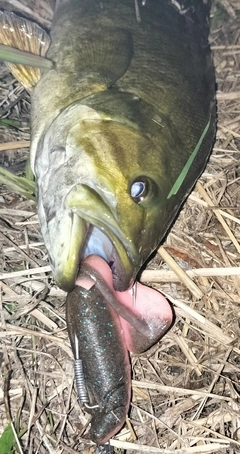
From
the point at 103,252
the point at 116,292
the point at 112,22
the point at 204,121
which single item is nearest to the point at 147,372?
the point at 116,292

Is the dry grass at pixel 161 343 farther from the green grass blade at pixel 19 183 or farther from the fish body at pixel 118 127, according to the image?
the fish body at pixel 118 127

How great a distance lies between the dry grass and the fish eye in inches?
38.4

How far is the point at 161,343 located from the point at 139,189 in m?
1.10

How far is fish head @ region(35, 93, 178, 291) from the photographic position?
2.39 m

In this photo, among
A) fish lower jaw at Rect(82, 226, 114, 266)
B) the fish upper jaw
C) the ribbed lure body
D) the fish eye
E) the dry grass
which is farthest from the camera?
the dry grass

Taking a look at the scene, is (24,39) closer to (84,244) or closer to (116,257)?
(84,244)

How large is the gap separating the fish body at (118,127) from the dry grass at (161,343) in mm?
637

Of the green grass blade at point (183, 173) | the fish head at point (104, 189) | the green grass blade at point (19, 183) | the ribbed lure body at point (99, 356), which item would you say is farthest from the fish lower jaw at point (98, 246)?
the green grass blade at point (19, 183)

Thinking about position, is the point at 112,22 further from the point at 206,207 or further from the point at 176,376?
the point at 176,376

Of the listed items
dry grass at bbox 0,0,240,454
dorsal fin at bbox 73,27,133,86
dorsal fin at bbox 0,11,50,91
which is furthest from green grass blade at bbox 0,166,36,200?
dorsal fin at bbox 73,27,133,86

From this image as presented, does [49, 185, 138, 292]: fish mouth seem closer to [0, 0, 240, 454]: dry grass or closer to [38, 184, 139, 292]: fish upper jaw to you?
[38, 184, 139, 292]: fish upper jaw

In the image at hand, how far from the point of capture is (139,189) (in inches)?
Answer: 97.0

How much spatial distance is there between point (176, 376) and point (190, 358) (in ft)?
0.39

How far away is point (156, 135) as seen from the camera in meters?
2.65
